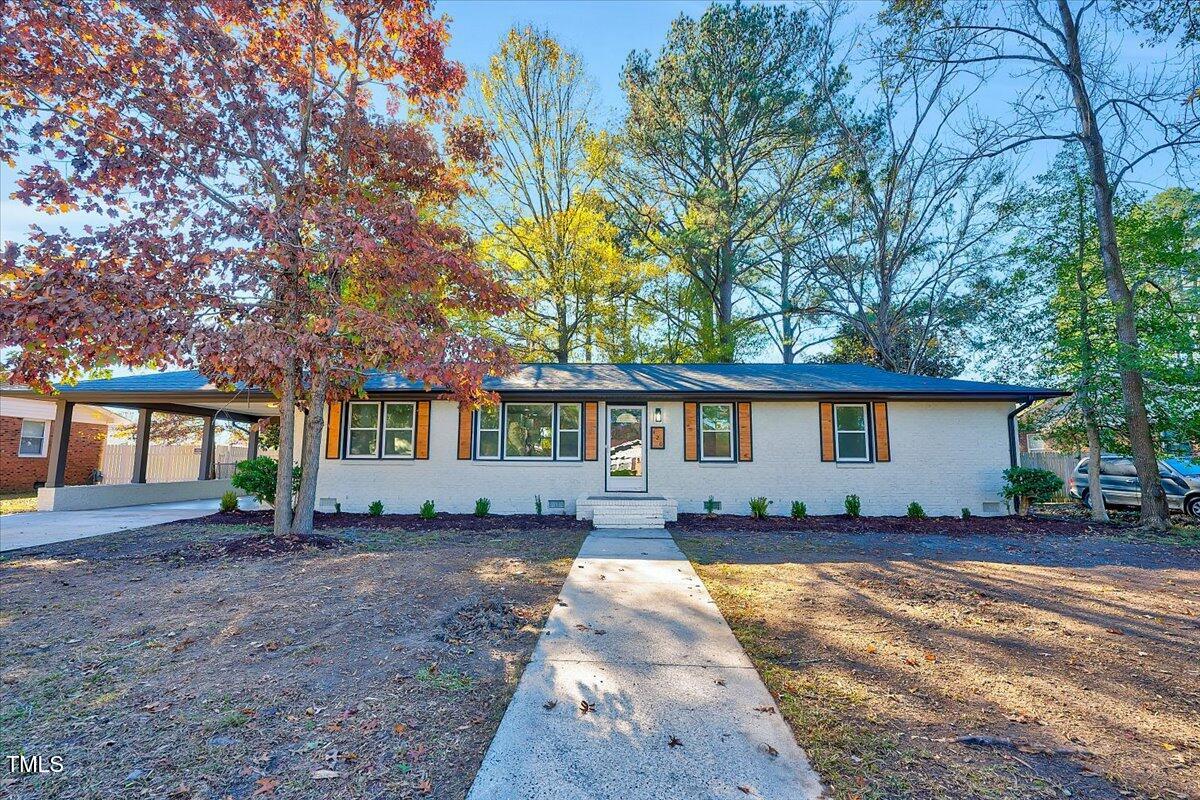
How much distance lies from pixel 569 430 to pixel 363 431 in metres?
4.60

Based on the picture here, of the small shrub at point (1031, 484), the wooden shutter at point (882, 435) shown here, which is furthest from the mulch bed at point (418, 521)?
the small shrub at point (1031, 484)

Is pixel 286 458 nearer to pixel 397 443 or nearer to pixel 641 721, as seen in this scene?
pixel 397 443

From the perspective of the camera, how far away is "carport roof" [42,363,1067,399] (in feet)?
37.1

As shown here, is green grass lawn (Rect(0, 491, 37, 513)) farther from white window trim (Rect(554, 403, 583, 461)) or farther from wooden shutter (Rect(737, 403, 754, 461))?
wooden shutter (Rect(737, 403, 754, 461))

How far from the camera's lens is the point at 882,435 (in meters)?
11.6

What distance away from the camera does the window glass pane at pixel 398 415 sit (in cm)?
1210

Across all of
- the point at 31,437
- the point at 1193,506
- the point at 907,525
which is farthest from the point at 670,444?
the point at 31,437

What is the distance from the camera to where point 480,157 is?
9.71m

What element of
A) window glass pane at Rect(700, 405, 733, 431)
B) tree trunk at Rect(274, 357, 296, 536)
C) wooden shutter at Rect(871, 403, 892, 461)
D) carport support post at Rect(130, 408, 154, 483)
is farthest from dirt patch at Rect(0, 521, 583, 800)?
carport support post at Rect(130, 408, 154, 483)

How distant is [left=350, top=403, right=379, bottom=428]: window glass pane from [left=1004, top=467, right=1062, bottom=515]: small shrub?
13453 millimetres

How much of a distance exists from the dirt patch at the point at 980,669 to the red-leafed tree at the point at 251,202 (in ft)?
17.0

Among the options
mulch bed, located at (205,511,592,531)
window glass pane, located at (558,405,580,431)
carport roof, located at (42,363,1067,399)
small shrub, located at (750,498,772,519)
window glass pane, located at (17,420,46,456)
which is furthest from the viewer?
window glass pane, located at (17,420,46,456)

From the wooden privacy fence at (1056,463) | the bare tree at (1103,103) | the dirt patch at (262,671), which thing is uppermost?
the bare tree at (1103,103)

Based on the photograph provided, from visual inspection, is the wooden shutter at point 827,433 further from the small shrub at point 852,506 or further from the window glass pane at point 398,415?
the window glass pane at point 398,415
